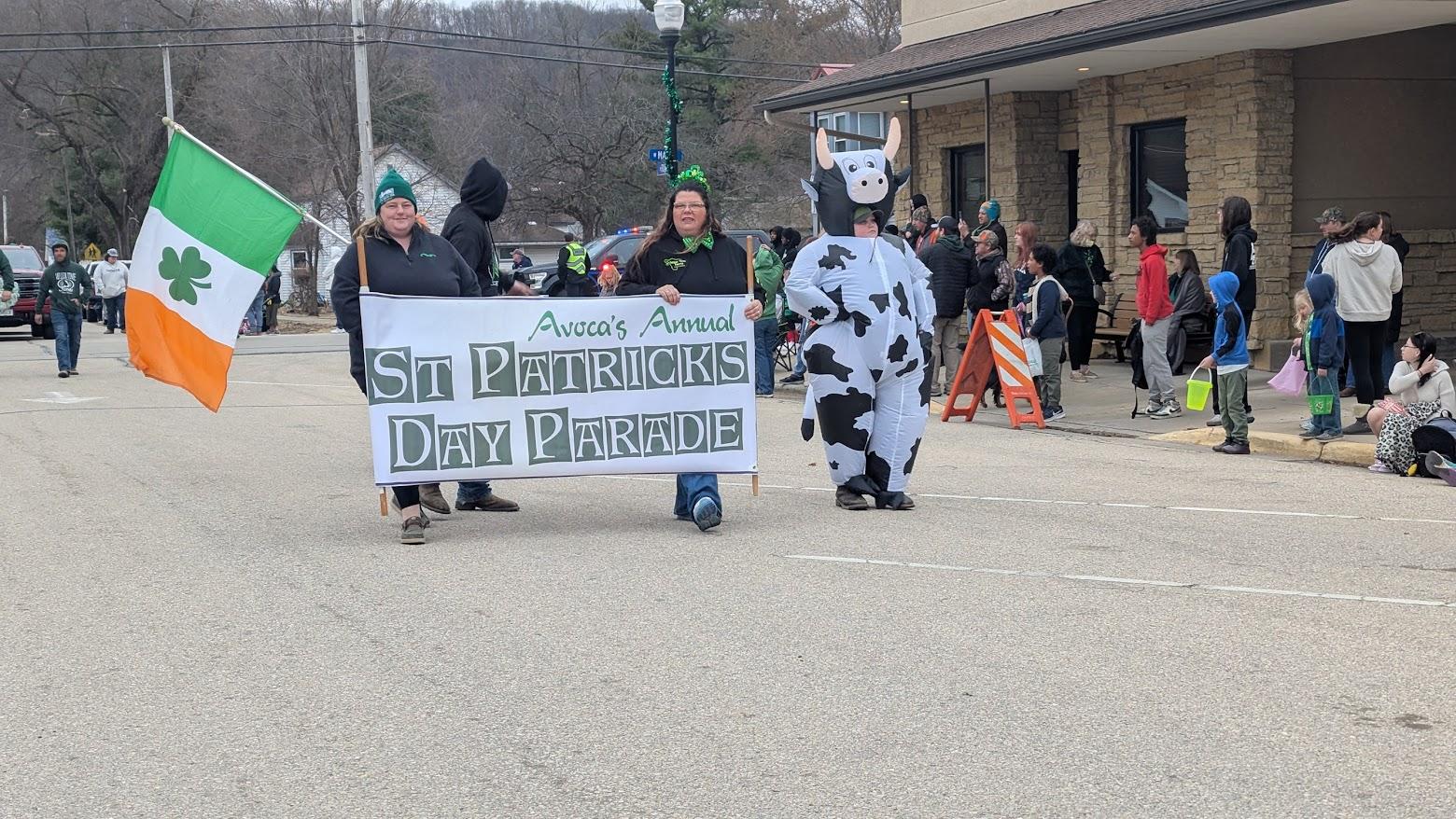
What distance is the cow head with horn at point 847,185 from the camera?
30.1 ft

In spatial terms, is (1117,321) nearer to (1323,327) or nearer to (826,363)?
(1323,327)

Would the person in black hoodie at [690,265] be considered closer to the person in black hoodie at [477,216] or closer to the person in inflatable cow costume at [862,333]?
the person in inflatable cow costume at [862,333]

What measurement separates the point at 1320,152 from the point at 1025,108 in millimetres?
4830

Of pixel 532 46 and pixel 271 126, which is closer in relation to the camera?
pixel 271 126

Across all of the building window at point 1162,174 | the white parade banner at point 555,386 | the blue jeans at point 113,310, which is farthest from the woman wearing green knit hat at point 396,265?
the blue jeans at point 113,310

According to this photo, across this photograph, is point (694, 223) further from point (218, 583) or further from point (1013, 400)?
point (1013, 400)

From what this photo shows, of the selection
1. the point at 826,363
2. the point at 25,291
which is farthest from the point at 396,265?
the point at 25,291

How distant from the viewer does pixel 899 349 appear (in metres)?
9.20

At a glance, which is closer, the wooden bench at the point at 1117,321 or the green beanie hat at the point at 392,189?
the green beanie hat at the point at 392,189

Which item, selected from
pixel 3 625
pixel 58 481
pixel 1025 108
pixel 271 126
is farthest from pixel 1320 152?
pixel 271 126

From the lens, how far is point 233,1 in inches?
1950

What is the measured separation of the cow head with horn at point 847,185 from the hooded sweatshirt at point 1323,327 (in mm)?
4306

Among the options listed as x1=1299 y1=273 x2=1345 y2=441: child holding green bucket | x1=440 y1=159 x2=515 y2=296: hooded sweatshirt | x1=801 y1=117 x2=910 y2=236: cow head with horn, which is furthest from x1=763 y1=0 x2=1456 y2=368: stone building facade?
x1=440 y1=159 x2=515 y2=296: hooded sweatshirt

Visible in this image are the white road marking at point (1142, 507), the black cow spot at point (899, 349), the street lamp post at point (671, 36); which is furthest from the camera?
the street lamp post at point (671, 36)
